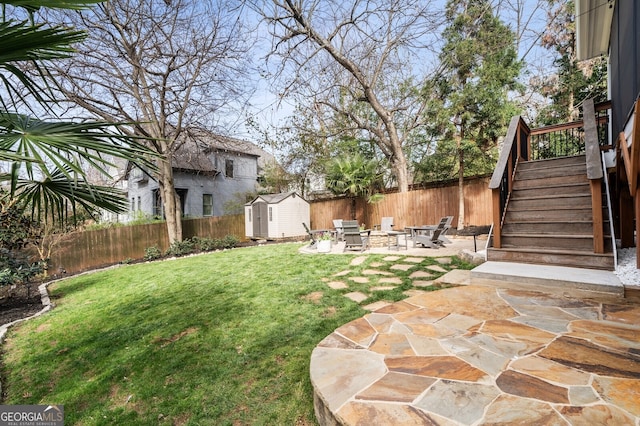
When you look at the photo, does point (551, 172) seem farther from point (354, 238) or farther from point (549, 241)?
point (354, 238)

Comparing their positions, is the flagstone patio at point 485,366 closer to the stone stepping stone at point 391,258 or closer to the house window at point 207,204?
the stone stepping stone at point 391,258

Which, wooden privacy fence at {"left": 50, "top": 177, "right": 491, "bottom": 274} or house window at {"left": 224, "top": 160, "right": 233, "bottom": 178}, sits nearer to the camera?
wooden privacy fence at {"left": 50, "top": 177, "right": 491, "bottom": 274}

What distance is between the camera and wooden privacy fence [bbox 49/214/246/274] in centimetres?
913

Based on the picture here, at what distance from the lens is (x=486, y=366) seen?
182 cm

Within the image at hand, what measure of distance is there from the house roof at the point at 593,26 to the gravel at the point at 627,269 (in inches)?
200

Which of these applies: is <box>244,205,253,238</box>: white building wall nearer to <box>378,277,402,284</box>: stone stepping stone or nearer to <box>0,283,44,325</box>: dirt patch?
<box>0,283,44,325</box>: dirt patch

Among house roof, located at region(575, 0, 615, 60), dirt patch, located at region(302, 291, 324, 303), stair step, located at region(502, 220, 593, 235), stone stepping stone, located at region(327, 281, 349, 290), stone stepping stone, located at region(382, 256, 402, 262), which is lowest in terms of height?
dirt patch, located at region(302, 291, 324, 303)

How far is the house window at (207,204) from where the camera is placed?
17.6 meters

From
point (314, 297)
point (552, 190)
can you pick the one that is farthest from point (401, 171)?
point (314, 297)

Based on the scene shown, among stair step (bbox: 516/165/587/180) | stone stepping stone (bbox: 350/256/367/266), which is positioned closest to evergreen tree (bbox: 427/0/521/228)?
stair step (bbox: 516/165/587/180)

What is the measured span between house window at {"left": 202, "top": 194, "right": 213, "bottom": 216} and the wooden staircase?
1626 cm

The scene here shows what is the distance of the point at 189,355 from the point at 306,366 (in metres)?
1.22

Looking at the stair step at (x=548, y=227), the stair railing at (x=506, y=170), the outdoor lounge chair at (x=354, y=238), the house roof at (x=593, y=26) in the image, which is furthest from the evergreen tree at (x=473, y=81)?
the stair step at (x=548, y=227)

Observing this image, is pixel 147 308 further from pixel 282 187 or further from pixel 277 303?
pixel 282 187
